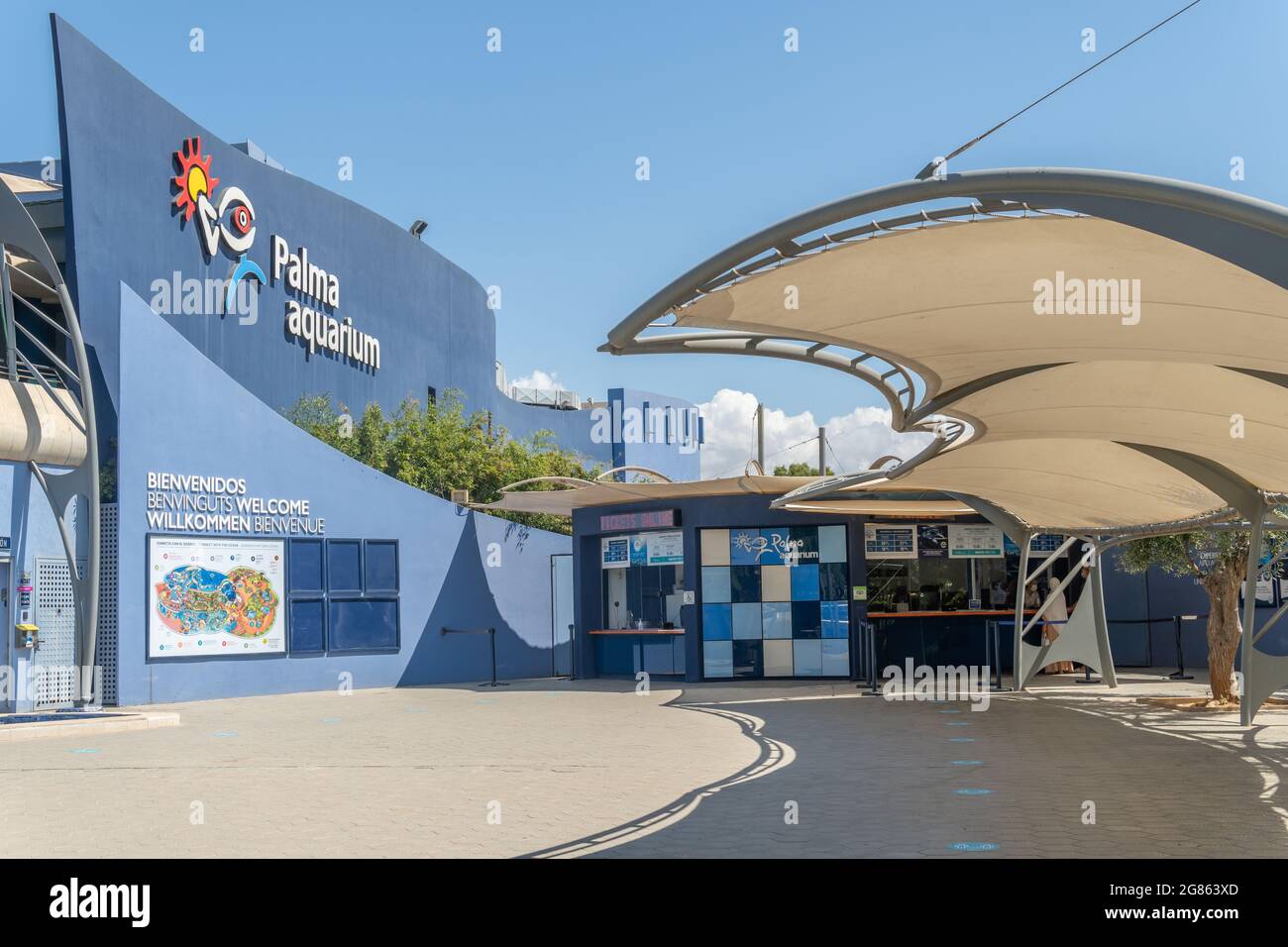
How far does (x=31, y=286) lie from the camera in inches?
944

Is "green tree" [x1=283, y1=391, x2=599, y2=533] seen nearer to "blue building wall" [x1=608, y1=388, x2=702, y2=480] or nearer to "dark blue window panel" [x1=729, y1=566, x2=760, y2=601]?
"dark blue window panel" [x1=729, y1=566, x2=760, y2=601]

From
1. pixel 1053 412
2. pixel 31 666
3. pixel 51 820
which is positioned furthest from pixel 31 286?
pixel 1053 412

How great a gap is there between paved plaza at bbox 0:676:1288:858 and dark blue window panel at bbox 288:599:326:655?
156 inches

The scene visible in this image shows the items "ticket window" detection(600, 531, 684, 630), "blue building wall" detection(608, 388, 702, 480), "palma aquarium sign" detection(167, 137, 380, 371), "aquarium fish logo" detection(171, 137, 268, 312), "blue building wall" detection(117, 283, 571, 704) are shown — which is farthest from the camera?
"blue building wall" detection(608, 388, 702, 480)

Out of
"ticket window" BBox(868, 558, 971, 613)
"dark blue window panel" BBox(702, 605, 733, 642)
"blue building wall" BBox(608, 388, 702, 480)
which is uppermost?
"blue building wall" BBox(608, 388, 702, 480)

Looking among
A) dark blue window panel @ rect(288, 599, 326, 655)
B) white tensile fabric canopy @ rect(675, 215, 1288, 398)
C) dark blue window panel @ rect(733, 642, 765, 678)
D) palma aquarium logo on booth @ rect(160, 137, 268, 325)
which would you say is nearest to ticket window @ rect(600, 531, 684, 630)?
dark blue window panel @ rect(733, 642, 765, 678)

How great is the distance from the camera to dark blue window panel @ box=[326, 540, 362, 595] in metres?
22.2

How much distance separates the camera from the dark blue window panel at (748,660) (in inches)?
859

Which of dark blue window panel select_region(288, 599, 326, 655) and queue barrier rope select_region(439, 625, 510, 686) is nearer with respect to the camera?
dark blue window panel select_region(288, 599, 326, 655)

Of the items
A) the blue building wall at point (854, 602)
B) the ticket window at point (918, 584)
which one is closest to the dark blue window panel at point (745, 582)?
the blue building wall at point (854, 602)

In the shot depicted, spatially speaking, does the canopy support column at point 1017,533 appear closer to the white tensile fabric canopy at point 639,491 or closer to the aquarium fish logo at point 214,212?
the white tensile fabric canopy at point 639,491

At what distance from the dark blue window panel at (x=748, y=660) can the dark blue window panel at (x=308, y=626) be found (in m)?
7.17
